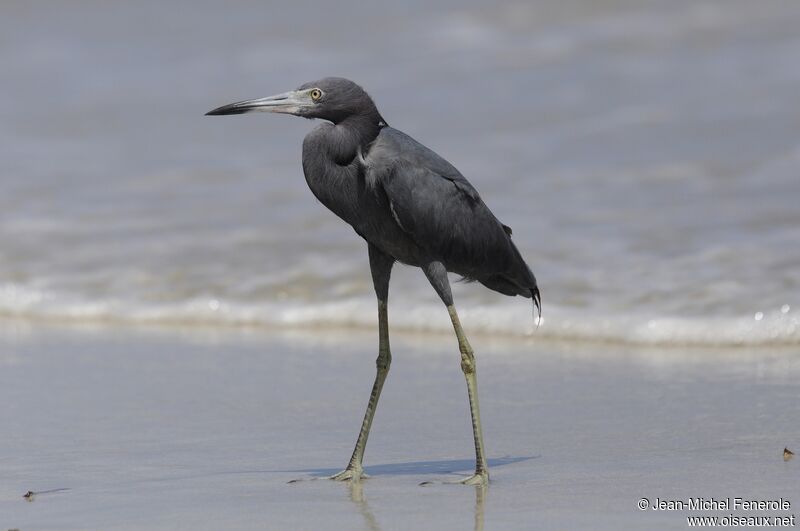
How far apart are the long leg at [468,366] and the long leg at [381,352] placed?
157 millimetres

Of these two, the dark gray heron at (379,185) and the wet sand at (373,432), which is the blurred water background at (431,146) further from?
the dark gray heron at (379,185)

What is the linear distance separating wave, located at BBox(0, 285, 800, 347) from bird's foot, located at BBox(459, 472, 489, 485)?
2.94 metres

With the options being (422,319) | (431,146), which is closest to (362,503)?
(422,319)

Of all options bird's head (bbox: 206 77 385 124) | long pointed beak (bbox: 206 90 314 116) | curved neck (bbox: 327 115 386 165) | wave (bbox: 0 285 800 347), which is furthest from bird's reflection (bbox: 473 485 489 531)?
wave (bbox: 0 285 800 347)

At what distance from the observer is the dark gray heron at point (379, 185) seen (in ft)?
15.7

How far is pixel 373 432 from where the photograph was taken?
18.7ft

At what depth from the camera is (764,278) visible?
8.01 m

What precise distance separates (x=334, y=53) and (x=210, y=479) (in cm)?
1107

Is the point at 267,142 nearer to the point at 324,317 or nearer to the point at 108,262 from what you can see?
the point at 108,262

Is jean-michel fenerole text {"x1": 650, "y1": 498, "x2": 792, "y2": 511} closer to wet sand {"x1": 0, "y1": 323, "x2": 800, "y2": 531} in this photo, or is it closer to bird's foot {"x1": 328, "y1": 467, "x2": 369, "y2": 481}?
wet sand {"x1": 0, "y1": 323, "x2": 800, "y2": 531}

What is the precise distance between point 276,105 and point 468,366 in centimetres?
116

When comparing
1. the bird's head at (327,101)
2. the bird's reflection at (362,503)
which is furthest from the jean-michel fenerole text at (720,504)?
the bird's head at (327,101)

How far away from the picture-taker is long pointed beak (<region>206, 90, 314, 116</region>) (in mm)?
4777

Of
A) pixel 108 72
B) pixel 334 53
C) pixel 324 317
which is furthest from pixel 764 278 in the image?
pixel 108 72
